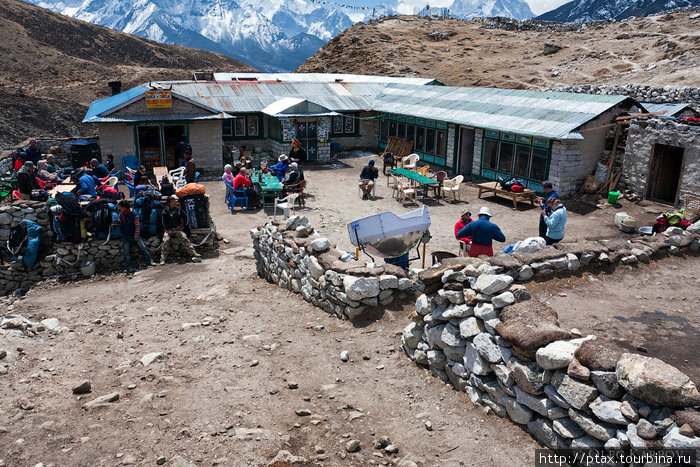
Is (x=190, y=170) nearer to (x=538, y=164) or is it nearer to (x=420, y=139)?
(x=420, y=139)

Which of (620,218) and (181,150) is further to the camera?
(181,150)

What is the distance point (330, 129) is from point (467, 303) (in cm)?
2154

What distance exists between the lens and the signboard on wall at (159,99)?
2161 centimetres

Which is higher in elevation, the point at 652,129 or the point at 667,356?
the point at 652,129

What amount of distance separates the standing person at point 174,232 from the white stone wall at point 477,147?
12.2 meters

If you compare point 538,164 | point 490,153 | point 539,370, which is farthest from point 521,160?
point 539,370

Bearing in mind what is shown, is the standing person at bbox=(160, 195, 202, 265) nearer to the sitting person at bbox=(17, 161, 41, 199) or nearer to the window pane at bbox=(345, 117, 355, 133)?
the sitting person at bbox=(17, 161, 41, 199)

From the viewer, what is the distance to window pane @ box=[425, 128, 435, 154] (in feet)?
79.4

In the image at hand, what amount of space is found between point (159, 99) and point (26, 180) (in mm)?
7508

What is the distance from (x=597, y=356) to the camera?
4.68 metres

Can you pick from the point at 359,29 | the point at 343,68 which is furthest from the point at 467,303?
the point at 359,29

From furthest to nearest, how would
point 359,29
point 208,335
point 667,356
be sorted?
1. point 359,29
2. point 208,335
3. point 667,356

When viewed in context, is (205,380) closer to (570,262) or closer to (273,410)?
(273,410)

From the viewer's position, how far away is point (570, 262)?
27.8ft
